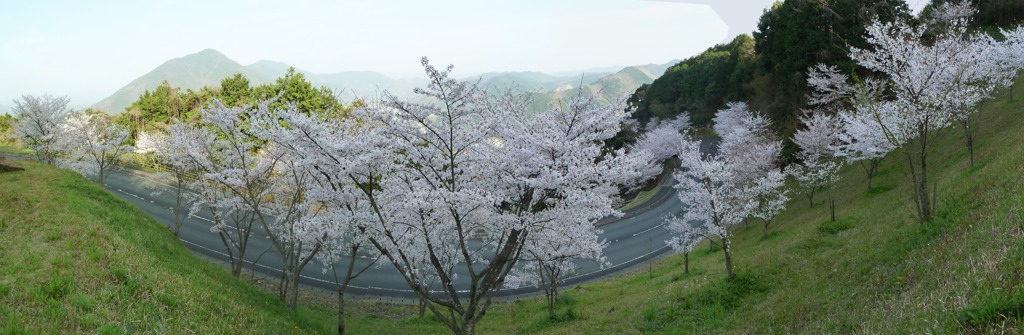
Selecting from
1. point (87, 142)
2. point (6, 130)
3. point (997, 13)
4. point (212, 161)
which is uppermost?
point (997, 13)

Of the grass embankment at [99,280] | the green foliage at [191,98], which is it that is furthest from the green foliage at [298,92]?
the grass embankment at [99,280]

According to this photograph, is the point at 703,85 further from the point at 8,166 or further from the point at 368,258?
the point at 8,166

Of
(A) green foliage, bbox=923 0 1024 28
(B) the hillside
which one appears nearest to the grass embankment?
(B) the hillside

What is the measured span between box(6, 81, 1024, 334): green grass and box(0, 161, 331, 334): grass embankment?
0.04 m

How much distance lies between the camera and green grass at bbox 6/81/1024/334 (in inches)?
265

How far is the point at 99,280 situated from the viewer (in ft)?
30.2

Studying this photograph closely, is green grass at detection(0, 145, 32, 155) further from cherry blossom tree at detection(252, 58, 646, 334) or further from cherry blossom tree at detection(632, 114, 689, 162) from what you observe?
cherry blossom tree at detection(632, 114, 689, 162)

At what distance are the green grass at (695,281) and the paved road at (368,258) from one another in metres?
6.22

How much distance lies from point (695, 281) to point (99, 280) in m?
16.7

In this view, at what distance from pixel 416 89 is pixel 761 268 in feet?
41.8

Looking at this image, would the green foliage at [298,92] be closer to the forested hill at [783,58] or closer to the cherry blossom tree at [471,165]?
the forested hill at [783,58]

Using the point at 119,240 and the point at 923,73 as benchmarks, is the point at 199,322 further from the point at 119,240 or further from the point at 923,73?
the point at 923,73

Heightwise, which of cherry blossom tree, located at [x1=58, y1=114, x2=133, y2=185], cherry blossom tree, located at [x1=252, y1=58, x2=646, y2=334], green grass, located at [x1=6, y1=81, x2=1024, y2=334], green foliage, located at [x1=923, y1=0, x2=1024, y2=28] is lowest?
green grass, located at [x1=6, y1=81, x2=1024, y2=334]

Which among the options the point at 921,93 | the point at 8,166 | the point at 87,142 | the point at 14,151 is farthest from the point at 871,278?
the point at 14,151
